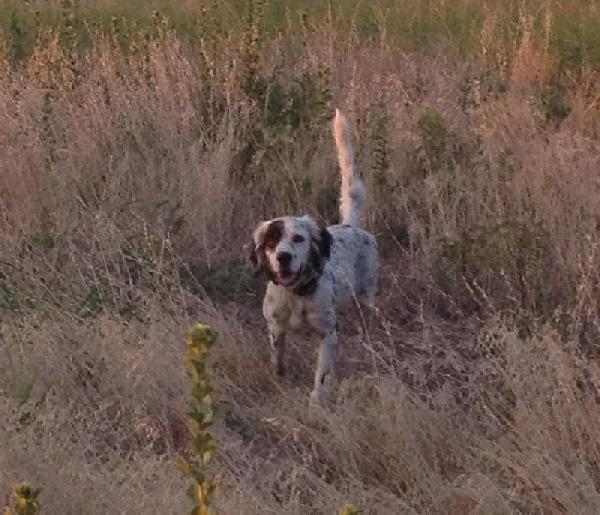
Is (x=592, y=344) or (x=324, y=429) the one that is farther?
(x=592, y=344)

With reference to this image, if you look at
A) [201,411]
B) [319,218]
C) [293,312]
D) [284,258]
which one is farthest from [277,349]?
[201,411]

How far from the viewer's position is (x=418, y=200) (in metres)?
5.71

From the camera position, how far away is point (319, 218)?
18.6 ft

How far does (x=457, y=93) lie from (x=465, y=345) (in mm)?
2884

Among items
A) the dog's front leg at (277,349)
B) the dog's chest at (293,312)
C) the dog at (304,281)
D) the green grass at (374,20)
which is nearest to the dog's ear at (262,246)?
the dog at (304,281)

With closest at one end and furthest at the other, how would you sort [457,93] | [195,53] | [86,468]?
[86,468], [457,93], [195,53]

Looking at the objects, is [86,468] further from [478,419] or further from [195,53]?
[195,53]

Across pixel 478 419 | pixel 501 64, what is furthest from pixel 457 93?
pixel 478 419

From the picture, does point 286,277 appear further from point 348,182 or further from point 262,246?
point 348,182

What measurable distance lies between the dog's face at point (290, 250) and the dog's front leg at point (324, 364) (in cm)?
25

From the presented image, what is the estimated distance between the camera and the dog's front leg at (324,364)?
13.5 feet

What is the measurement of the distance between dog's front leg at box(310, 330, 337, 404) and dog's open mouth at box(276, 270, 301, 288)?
268mm

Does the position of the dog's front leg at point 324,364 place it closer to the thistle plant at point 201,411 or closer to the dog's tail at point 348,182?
the dog's tail at point 348,182

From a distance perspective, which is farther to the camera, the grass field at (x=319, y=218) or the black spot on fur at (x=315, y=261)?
the black spot on fur at (x=315, y=261)
